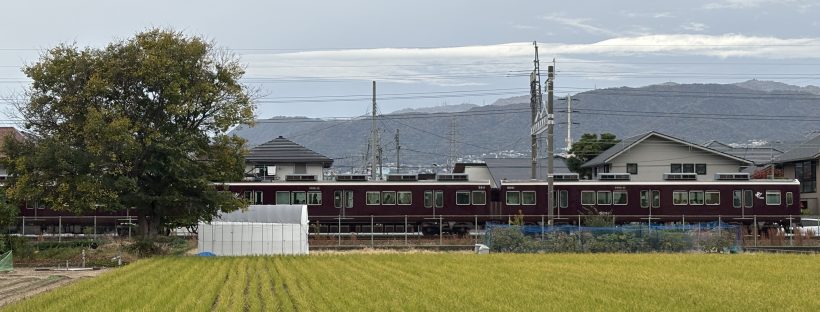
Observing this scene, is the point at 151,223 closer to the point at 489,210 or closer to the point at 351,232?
the point at 351,232

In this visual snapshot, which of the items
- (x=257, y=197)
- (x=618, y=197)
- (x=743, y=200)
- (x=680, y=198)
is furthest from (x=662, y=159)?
(x=257, y=197)

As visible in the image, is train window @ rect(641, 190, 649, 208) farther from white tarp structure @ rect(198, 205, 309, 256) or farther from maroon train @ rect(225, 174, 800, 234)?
white tarp structure @ rect(198, 205, 309, 256)

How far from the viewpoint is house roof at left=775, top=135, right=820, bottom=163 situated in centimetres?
6488

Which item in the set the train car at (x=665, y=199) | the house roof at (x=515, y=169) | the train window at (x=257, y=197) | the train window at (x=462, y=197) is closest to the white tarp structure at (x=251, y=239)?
the train window at (x=257, y=197)

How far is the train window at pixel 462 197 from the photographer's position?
48312 mm

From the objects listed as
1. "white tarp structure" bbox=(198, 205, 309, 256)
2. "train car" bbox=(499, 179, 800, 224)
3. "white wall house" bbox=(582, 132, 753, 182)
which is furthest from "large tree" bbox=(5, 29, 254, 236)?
"white wall house" bbox=(582, 132, 753, 182)

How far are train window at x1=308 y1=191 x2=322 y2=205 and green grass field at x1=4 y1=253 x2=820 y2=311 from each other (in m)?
16.6

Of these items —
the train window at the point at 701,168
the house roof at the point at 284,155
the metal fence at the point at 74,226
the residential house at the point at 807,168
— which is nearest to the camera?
the metal fence at the point at 74,226

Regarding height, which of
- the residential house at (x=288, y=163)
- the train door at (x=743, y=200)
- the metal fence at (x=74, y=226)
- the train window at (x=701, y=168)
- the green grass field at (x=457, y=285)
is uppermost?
the residential house at (x=288, y=163)

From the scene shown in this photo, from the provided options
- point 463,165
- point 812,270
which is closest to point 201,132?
point 812,270

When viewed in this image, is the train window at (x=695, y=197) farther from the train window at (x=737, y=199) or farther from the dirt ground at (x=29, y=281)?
the dirt ground at (x=29, y=281)

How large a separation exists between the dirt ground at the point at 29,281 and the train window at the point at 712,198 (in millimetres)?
31170

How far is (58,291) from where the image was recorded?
2156 cm

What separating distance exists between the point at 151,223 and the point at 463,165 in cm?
3642
